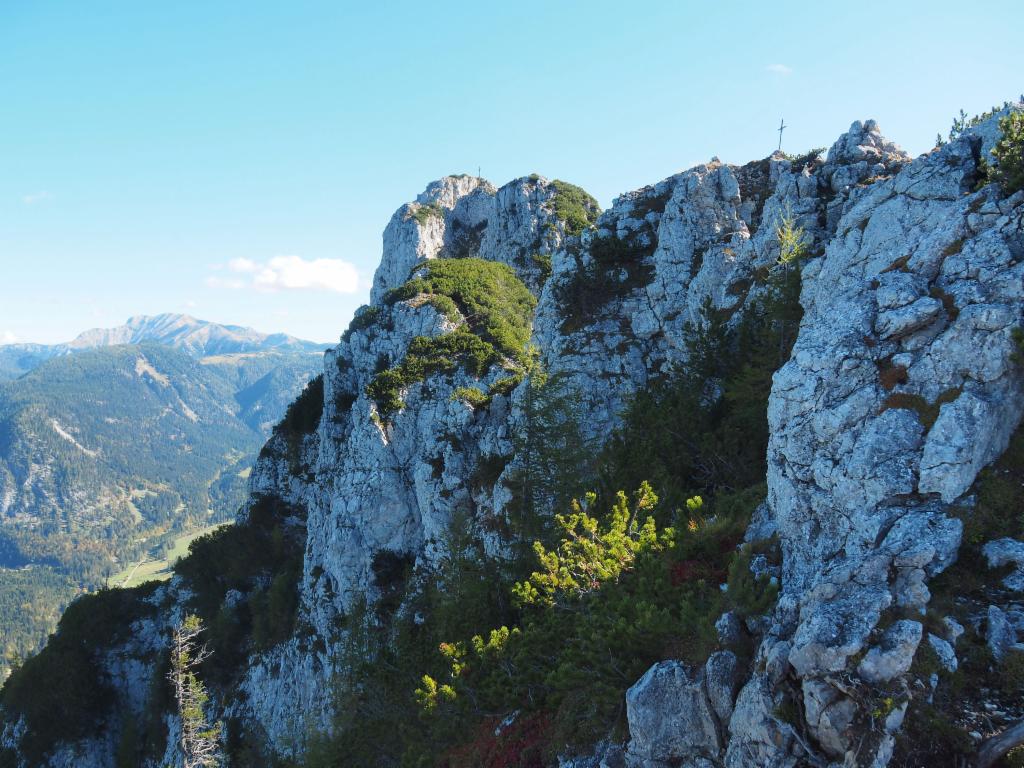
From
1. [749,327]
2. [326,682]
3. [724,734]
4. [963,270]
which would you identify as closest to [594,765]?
[724,734]

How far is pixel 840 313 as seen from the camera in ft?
47.3

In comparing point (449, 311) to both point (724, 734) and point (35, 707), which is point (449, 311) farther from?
point (35, 707)

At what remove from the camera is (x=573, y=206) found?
230ft

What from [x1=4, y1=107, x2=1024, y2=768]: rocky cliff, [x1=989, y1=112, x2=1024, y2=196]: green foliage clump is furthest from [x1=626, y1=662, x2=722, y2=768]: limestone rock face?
[x1=989, y1=112, x2=1024, y2=196]: green foliage clump

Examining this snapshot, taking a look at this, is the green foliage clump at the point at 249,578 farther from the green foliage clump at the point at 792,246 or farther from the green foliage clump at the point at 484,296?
the green foliage clump at the point at 792,246

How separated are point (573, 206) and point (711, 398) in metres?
51.8

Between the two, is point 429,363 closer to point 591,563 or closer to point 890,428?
point 591,563

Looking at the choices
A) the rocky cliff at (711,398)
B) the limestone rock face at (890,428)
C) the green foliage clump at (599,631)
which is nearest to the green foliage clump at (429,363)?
the rocky cliff at (711,398)

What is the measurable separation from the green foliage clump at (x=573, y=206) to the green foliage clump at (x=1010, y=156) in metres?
50.9

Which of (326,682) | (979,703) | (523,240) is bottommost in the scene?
(326,682)

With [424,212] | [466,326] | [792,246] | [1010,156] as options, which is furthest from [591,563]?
[424,212]

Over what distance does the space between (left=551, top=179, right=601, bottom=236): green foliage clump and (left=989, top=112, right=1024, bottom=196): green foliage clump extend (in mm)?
50884

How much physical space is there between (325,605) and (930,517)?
38.2 m

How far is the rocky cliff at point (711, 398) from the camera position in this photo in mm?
9523
